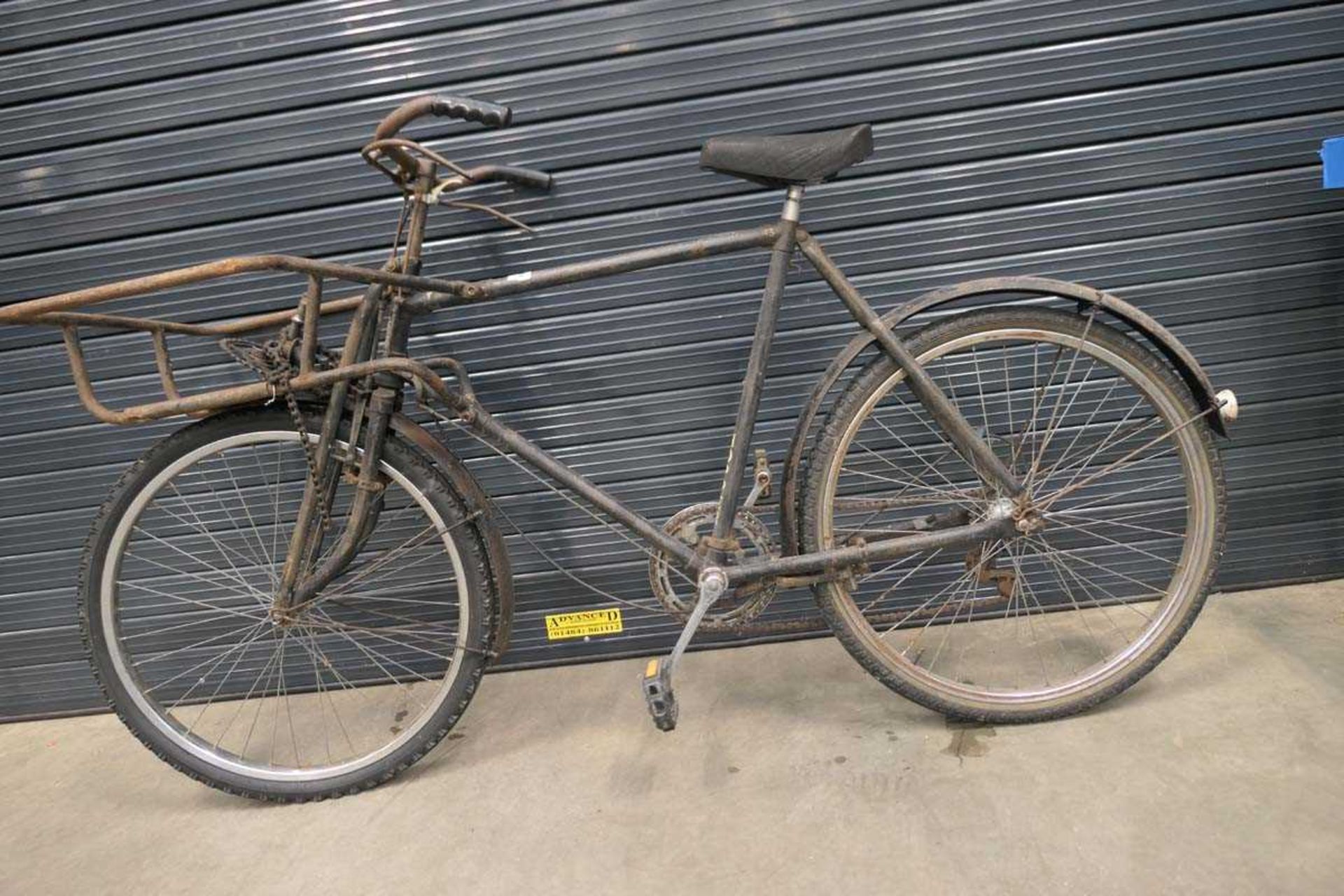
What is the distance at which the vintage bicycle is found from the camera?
5.59 feet

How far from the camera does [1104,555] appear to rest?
7.42 feet

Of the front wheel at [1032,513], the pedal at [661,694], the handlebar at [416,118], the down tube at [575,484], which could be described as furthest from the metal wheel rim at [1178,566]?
the handlebar at [416,118]

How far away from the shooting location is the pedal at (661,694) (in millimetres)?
1732

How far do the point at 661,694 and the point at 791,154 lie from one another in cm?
123

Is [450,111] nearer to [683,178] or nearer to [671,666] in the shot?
[683,178]

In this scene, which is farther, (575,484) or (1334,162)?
(575,484)

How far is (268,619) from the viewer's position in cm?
188

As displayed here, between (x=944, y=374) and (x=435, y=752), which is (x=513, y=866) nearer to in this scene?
(x=435, y=752)

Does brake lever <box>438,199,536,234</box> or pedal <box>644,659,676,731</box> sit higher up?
brake lever <box>438,199,536,234</box>

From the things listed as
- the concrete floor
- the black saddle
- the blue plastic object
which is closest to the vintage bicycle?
the black saddle

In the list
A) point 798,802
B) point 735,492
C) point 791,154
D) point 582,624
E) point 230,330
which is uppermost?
point 791,154

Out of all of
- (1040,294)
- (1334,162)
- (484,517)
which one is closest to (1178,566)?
(1040,294)

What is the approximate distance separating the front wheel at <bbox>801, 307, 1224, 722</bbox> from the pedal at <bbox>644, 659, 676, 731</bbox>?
1.38 feet

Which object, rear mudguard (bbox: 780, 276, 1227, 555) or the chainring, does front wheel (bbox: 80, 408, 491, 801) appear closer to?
the chainring
